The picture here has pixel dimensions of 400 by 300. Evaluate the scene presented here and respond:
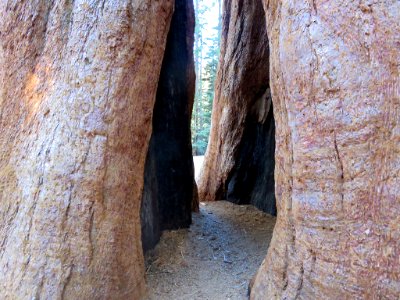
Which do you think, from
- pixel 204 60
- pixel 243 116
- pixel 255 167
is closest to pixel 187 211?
pixel 255 167

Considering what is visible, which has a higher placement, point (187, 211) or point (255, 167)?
point (255, 167)

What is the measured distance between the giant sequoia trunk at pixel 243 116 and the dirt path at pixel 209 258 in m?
0.74

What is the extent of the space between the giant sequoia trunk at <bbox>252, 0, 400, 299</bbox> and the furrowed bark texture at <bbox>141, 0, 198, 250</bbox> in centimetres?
169

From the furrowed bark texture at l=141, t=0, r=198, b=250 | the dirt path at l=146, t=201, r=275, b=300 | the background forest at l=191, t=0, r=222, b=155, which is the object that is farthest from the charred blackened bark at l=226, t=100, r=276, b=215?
the background forest at l=191, t=0, r=222, b=155

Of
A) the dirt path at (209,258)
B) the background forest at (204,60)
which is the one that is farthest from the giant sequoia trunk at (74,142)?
the background forest at (204,60)

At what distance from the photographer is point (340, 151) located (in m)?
1.76

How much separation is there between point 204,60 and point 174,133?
15.1m

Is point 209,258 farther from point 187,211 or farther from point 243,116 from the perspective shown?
point 243,116

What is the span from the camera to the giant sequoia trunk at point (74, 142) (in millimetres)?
2102

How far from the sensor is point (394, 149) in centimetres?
162


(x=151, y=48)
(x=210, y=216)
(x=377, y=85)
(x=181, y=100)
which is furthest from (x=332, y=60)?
(x=210, y=216)

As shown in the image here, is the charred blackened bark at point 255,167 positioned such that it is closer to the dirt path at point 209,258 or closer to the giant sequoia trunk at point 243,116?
the giant sequoia trunk at point 243,116

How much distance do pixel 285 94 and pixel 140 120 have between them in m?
0.99

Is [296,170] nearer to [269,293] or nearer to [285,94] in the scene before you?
[285,94]
